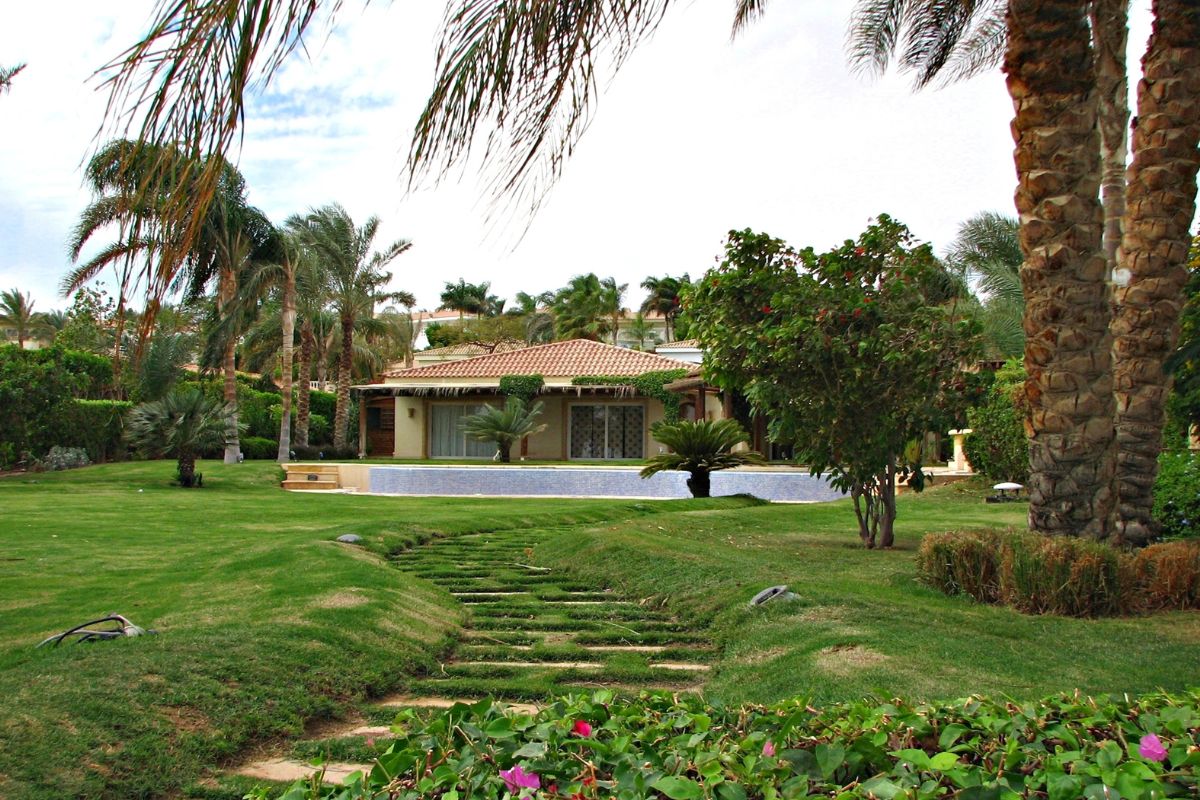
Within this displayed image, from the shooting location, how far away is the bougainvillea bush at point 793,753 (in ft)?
7.20

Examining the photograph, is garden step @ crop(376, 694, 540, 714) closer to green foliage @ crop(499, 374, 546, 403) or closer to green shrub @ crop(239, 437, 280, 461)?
green foliage @ crop(499, 374, 546, 403)

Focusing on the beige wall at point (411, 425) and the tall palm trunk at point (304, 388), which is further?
the beige wall at point (411, 425)

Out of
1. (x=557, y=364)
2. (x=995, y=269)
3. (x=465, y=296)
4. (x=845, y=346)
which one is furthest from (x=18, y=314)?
(x=845, y=346)

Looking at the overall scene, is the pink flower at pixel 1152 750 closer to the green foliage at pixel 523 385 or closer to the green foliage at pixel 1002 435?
the green foliage at pixel 1002 435

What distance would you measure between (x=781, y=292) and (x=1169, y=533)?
5068 mm

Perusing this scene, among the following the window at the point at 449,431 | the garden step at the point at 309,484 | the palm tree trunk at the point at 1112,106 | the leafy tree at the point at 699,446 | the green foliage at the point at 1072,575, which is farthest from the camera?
the window at the point at 449,431

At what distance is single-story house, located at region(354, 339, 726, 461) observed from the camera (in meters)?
35.1

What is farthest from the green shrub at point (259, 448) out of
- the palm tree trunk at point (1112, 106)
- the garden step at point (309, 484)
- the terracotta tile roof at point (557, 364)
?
the palm tree trunk at point (1112, 106)

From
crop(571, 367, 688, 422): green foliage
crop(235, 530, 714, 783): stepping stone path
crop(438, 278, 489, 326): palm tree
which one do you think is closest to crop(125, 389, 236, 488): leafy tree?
crop(571, 367, 688, 422): green foliage

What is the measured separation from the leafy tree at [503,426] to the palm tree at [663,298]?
3456 cm

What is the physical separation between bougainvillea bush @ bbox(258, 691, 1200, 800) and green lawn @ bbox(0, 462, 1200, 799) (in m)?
0.39

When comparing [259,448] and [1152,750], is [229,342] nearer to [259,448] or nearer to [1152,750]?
[259,448]

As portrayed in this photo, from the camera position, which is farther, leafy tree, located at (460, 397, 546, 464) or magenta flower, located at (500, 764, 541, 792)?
leafy tree, located at (460, 397, 546, 464)

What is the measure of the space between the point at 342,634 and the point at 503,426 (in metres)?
25.2
